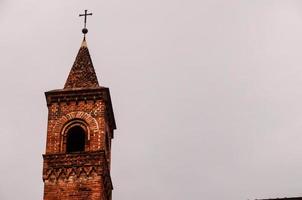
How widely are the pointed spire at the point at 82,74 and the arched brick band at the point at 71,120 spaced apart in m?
1.34

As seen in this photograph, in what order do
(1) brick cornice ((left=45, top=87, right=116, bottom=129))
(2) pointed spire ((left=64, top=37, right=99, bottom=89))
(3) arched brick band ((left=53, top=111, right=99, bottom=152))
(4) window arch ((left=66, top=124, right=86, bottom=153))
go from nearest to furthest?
(3) arched brick band ((left=53, top=111, right=99, bottom=152)) → (4) window arch ((left=66, top=124, right=86, bottom=153)) → (1) brick cornice ((left=45, top=87, right=116, bottom=129)) → (2) pointed spire ((left=64, top=37, right=99, bottom=89))

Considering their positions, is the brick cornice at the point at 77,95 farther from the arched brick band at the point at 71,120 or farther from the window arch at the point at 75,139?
the window arch at the point at 75,139

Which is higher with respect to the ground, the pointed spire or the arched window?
the pointed spire

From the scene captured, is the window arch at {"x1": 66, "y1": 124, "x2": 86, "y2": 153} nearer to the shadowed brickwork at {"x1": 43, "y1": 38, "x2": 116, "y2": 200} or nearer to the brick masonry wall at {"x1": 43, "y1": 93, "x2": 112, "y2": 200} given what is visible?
the shadowed brickwork at {"x1": 43, "y1": 38, "x2": 116, "y2": 200}

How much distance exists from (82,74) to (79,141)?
2982 millimetres

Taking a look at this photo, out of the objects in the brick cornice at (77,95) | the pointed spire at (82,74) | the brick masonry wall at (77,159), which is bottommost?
the brick masonry wall at (77,159)

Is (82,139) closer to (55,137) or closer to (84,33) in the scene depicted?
(55,137)

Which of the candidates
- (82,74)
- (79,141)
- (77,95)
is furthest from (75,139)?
(82,74)

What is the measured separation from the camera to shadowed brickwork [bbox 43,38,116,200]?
39.4 metres

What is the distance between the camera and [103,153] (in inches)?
1582

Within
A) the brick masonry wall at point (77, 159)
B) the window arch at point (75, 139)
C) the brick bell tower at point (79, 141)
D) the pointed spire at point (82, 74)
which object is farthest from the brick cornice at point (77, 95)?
the window arch at point (75, 139)

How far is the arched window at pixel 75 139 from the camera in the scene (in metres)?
41.0

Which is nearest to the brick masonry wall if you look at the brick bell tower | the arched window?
the brick bell tower

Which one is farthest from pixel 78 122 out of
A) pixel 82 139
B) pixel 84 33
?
pixel 84 33
